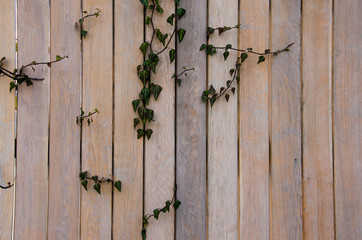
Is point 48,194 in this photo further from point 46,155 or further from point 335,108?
point 335,108

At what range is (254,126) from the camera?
1370mm

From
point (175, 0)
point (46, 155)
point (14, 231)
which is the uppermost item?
point (175, 0)

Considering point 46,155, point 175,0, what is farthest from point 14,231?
point 175,0

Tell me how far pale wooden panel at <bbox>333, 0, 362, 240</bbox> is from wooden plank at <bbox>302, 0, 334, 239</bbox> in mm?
35

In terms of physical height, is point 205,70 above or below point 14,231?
above

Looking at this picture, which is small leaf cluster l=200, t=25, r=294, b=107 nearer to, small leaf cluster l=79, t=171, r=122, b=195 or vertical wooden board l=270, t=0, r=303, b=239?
vertical wooden board l=270, t=0, r=303, b=239

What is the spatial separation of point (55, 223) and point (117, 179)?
0.36 meters

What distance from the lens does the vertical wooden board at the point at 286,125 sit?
53.6 inches

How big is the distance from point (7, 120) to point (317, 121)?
152cm

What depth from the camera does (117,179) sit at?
1.34 metres

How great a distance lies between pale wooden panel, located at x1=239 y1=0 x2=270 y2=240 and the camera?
4.46ft

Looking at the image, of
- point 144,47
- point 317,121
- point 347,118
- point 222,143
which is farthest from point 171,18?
point 347,118

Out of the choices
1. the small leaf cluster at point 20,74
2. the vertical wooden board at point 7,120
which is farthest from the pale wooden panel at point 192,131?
the vertical wooden board at point 7,120

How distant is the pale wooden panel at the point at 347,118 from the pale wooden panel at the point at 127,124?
972mm
